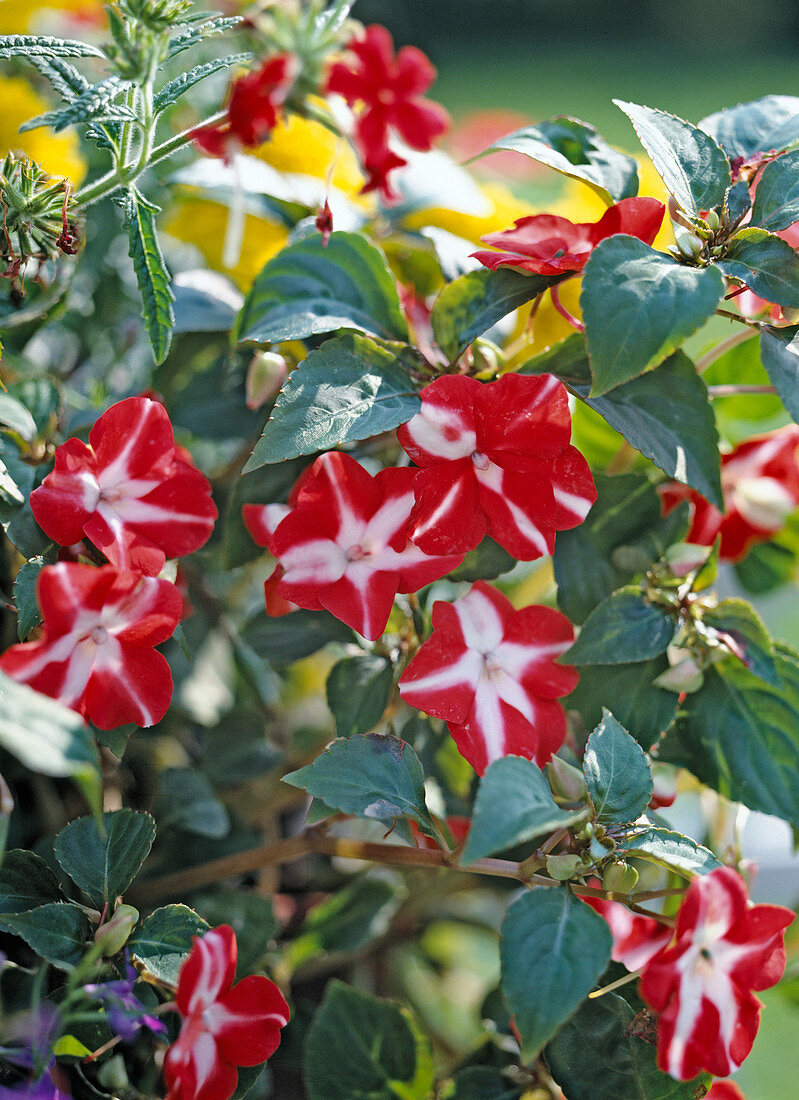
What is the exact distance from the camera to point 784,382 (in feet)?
1.22

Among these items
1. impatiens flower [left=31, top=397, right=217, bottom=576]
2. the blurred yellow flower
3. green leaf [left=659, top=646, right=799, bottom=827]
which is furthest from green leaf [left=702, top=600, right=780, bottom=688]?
the blurred yellow flower

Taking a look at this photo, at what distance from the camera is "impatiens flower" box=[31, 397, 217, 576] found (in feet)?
1.21

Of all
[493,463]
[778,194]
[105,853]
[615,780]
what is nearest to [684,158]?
[778,194]

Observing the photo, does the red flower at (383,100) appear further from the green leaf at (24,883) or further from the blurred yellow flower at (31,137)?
the green leaf at (24,883)

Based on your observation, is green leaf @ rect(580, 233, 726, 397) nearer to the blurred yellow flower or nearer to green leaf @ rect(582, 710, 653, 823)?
green leaf @ rect(582, 710, 653, 823)

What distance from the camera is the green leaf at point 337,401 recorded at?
1.18 feet

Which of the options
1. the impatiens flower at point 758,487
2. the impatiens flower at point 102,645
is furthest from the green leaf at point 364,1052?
the impatiens flower at point 758,487

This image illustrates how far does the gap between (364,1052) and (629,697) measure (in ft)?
0.74

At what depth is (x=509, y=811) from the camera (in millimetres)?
313

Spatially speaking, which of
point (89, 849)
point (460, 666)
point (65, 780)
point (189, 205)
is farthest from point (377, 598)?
point (189, 205)

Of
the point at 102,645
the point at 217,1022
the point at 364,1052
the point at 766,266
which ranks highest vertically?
the point at 766,266

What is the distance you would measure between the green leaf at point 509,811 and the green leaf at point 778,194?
0.25 meters

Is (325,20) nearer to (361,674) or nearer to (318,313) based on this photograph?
(318,313)

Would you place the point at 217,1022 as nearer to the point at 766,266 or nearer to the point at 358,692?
the point at 358,692
